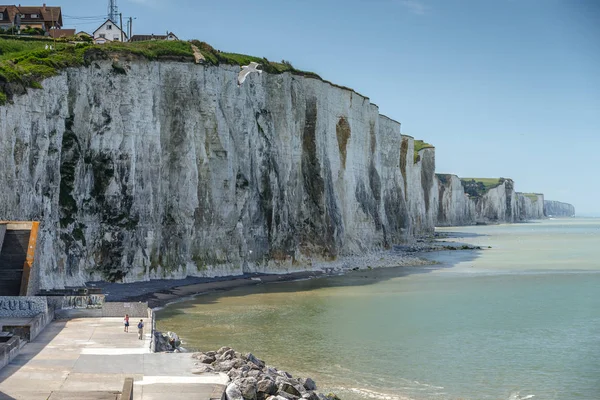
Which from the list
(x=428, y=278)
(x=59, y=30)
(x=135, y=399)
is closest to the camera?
(x=135, y=399)

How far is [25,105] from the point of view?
37219 mm

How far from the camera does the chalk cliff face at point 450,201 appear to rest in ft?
511

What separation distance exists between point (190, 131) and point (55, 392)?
1284 inches

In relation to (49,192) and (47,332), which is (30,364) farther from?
(49,192)

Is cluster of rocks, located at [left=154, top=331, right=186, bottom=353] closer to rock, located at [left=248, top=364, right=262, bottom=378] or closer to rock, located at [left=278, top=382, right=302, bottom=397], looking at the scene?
rock, located at [left=248, top=364, right=262, bottom=378]

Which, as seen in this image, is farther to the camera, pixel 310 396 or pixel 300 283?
pixel 300 283

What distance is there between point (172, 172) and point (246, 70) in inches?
417

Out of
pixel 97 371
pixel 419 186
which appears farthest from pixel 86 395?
pixel 419 186

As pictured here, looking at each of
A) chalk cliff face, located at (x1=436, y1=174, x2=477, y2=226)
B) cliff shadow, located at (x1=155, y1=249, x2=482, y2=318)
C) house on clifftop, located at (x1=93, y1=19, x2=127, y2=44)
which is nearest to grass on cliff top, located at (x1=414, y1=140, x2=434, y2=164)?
chalk cliff face, located at (x1=436, y1=174, x2=477, y2=226)

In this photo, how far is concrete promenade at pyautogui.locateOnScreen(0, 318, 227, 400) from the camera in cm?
1620

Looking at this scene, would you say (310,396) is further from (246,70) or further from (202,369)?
(246,70)

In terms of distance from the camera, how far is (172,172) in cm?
4669

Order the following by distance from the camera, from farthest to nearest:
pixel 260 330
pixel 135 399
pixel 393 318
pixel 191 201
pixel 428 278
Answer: pixel 428 278 < pixel 191 201 < pixel 393 318 < pixel 260 330 < pixel 135 399

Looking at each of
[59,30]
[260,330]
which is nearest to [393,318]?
[260,330]
